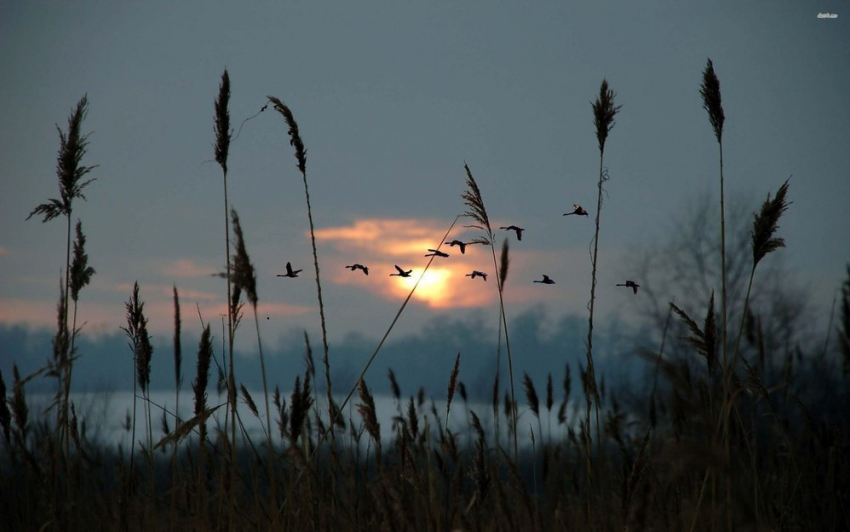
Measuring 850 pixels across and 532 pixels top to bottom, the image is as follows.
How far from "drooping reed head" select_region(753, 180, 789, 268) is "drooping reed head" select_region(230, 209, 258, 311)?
5.45ft

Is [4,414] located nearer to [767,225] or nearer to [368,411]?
[368,411]

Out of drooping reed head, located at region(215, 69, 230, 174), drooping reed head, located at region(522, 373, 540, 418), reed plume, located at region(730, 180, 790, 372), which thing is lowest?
drooping reed head, located at region(522, 373, 540, 418)

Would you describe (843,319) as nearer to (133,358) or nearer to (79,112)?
(133,358)

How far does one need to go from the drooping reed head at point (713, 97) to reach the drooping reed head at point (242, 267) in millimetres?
1780

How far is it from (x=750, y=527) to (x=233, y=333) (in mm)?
1633

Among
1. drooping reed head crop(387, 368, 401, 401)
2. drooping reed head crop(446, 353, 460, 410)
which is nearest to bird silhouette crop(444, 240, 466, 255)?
drooping reed head crop(446, 353, 460, 410)

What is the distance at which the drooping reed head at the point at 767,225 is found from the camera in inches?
97.1

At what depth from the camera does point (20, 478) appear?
4.79m

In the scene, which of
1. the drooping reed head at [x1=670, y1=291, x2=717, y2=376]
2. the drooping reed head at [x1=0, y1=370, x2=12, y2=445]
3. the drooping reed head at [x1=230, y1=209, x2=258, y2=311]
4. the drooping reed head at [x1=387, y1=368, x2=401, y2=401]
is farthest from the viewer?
the drooping reed head at [x1=387, y1=368, x2=401, y2=401]

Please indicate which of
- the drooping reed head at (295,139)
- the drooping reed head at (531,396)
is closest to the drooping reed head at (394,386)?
the drooping reed head at (531,396)

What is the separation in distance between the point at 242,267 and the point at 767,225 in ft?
5.66

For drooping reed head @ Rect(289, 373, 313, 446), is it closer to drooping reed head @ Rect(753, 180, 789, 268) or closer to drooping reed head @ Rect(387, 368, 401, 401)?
drooping reed head @ Rect(753, 180, 789, 268)

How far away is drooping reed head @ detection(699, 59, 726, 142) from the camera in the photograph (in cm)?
270

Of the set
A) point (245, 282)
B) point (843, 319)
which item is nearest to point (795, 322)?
point (843, 319)
